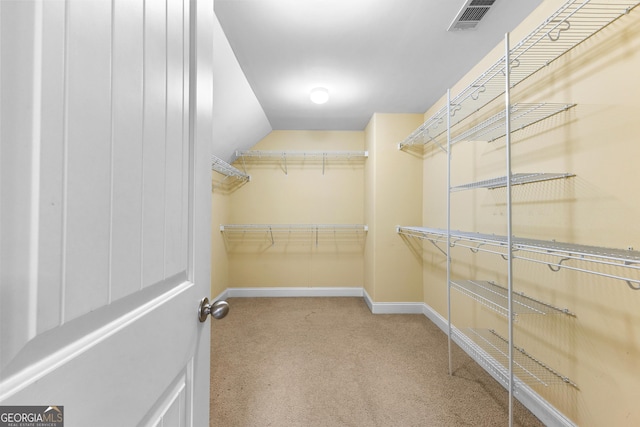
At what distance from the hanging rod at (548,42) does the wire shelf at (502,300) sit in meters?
1.16

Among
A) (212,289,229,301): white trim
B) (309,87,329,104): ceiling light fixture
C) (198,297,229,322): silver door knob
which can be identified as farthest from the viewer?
(212,289,229,301): white trim

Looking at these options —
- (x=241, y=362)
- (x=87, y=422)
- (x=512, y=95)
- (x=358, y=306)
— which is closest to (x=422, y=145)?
(x=512, y=95)

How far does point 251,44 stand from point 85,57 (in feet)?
5.52

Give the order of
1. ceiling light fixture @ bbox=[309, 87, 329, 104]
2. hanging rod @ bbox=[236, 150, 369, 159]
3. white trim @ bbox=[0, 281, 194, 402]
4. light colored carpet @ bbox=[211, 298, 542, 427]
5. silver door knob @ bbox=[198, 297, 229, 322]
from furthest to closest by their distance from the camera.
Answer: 1. hanging rod @ bbox=[236, 150, 369, 159]
2. ceiling light fixture @ bbox=[309, 87, 329, 104]
3. light colored carpet @ bbox=[211, 298, 542, 427]
4. silver door knob @ bbox=[198, 297, 229, 322]
5. white trim @ bbox=[0, 281, 194, 402]

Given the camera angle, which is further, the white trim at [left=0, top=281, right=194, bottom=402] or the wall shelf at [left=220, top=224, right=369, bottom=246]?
the wall shelf at [left=220, top=224, right=369, bottom=246]

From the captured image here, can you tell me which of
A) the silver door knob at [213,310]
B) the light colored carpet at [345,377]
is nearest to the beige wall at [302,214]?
the light colored carpet at [345,377]

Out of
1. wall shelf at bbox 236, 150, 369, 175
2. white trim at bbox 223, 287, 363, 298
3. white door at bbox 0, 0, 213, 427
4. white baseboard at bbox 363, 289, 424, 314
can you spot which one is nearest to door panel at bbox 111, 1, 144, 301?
white door at bbox 0, 0, 213, 427

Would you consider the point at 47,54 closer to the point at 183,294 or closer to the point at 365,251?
the point at 183,294

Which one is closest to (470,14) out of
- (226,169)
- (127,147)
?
(127,147)

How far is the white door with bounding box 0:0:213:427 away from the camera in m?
0.26

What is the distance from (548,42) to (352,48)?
3.40 feet

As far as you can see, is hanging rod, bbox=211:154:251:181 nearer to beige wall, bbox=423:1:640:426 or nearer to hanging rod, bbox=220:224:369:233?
hanging rod, bbox=220:224:369:233

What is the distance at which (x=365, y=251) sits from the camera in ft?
11.1

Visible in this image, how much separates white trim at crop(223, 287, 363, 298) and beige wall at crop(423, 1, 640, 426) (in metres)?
1.94
